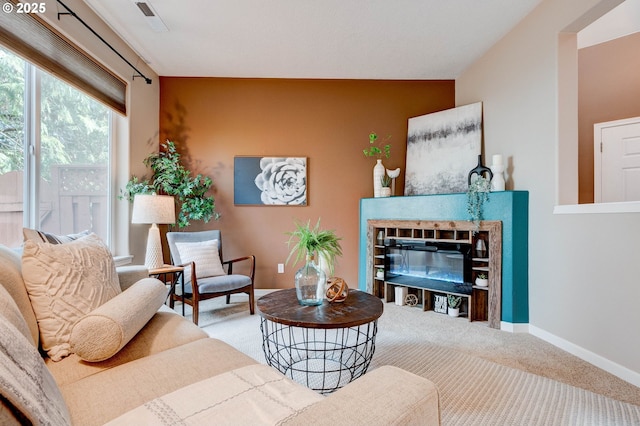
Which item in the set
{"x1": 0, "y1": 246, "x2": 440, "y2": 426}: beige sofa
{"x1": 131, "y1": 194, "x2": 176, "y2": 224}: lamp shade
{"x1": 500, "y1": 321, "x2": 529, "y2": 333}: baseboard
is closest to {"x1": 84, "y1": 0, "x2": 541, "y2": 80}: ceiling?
{"x1": 131, "y1": 194, "x2": 176, "y2": 224}: lamp shade

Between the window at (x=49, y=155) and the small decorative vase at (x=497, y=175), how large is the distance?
3.87 m

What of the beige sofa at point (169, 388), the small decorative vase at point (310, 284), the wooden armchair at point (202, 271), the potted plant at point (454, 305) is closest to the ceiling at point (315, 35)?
the wooden armchair at point (202, 271)

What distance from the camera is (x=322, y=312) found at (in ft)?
5.94

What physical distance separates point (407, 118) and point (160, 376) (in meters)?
3.96

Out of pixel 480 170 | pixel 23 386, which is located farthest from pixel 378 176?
pixel 23 386

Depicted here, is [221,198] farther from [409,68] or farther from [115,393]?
[115,393]

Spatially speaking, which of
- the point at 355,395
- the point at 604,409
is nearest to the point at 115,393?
the point at 355,395

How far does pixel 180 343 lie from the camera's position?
1.40 metres

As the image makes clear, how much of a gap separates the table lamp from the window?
1.68 ft

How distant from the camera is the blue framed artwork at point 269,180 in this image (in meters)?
4.10

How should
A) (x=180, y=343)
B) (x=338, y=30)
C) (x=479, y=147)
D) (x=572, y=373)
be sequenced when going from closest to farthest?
(x=180, y=343) → (x=572, y=373) → (x=338, y=30) → (x=479, y=147)

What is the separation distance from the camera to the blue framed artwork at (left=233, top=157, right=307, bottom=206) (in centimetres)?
410

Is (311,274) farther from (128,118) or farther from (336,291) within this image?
(128,118)

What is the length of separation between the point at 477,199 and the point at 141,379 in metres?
2.96
